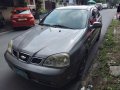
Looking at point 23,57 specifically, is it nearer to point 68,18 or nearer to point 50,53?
point 50,53

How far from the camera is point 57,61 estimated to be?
159 inches

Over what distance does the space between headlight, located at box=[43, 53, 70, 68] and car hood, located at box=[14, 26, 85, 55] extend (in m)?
0.11

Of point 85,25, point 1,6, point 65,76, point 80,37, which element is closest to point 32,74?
point 65,76

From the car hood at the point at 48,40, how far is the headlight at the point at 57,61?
114 mm

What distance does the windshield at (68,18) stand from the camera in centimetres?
561

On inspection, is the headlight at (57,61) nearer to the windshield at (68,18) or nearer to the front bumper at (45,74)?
the front bumper at (45,74)

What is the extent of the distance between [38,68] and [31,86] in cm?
81

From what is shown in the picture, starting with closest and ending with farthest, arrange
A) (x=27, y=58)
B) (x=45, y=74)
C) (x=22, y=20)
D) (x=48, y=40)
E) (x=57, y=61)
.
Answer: (x=45, y=74) < (x=57, y=61) < (x=27, y=58) < (x=48, y=40) < (x=22, y=20)

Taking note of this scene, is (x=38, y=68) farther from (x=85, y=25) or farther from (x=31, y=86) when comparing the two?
(x=85, y=25)

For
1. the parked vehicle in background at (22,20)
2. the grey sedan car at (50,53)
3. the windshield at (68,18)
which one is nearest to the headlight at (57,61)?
the grey sedan car at (50,53)

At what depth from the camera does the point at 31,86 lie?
4.61m

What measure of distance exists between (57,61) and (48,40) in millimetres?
762

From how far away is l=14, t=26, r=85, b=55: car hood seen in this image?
4234 mm

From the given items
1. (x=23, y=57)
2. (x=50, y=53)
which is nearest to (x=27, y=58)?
(x=23, y=57)
